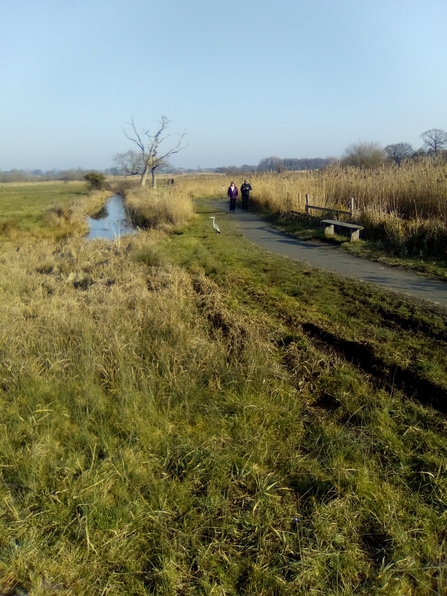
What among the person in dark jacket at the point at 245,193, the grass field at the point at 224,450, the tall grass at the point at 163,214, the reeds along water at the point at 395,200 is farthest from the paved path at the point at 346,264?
the person in dark jacket at the point at 245,193

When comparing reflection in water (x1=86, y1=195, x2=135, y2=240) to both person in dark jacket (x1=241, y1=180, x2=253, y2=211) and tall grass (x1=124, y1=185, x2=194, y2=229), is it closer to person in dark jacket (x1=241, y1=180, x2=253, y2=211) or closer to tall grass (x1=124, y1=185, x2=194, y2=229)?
tall grass (x1=124, y1=185, x2=194, y2=229)

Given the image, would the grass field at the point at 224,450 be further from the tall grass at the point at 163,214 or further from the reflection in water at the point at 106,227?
the reflection in water at the point at 106,227

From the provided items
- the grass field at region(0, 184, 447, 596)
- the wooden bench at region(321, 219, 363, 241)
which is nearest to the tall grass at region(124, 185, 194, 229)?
the wooden bench at region(321, 219, 363, 241)

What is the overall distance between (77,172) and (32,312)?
11404 centimetres

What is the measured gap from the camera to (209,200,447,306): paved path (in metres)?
7.40

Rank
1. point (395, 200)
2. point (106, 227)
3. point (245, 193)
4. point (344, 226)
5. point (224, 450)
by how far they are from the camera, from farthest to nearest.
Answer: point (106, 227) → point (245, 193) → point (395, 200) → point (344, 226) → point (224, 450)

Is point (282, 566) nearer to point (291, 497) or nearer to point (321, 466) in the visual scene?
point (291, 497)

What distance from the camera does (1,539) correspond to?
278cm

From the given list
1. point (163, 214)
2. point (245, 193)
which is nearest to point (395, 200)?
point (163, 214)

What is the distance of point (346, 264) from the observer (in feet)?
31.8

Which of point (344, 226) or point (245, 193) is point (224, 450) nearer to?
point (344, 226)

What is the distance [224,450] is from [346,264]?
7.08m

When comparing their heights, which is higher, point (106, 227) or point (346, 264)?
point (106, 227)

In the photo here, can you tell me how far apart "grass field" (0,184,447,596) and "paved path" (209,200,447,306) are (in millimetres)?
795
